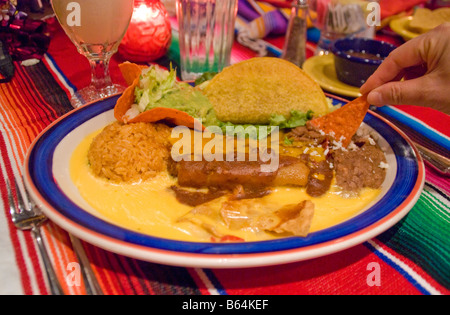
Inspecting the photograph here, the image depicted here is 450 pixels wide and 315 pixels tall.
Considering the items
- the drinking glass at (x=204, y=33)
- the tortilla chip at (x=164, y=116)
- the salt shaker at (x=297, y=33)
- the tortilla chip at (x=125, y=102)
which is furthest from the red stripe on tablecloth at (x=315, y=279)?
the salt shaker at (x=297, y=33)

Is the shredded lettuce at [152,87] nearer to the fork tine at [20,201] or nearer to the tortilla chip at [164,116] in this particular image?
the tortilla chip at [164,116]

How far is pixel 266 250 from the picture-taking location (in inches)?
50.3

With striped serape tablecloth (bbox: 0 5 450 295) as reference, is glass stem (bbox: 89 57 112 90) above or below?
above

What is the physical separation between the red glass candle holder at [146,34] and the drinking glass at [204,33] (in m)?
0.25

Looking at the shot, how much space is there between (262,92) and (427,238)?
1.43m

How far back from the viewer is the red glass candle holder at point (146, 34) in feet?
10.6

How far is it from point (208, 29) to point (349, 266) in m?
2.53

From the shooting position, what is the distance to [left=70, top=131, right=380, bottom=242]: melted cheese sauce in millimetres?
1552

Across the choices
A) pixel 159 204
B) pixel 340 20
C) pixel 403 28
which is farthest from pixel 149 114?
pixel 403 28

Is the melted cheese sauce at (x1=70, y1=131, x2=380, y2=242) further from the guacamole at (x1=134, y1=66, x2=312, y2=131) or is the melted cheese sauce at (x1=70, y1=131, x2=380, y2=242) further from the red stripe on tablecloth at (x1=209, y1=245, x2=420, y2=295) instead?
the guacamole at (x1=134, y1=66, x2=312, y2=131)

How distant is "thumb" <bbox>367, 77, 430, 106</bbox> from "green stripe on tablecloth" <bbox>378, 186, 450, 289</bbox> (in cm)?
55

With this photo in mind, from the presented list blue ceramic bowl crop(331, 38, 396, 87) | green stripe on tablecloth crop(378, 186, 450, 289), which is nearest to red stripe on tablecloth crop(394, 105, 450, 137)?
blue ceramic bowl crop(331, 38, 396, 87)

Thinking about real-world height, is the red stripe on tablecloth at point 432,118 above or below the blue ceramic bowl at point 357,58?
below

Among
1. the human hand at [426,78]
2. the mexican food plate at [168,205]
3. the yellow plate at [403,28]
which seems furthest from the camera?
the yellow plate at [403,28]
